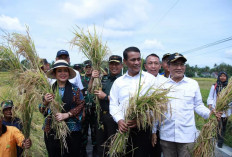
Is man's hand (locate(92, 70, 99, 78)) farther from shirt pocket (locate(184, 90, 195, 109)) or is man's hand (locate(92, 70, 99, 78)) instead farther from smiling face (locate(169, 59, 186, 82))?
shirt pocket (locate(184, 90, 195, 109))

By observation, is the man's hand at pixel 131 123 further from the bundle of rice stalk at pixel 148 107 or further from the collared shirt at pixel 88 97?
the collared shirt at pixel 88 97

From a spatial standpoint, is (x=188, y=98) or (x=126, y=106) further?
(x=188, y=98)

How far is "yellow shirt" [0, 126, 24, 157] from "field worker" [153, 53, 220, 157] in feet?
6.62

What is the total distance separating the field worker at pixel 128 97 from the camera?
2.17 m

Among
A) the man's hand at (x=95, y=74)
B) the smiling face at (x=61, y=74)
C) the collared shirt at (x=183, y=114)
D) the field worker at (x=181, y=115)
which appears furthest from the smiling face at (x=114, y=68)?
the collared shirt at (x=183, y=114)

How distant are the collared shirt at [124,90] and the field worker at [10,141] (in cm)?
133

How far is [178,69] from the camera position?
2.40 meters

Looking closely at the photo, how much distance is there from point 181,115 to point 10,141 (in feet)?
7.70

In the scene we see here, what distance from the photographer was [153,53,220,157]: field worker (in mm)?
2307

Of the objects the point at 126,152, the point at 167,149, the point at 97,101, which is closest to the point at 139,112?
the point at 126,152

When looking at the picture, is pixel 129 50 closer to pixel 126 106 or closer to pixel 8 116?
pixel 126 106

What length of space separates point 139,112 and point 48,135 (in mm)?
1383

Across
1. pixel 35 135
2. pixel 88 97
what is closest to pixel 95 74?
pixel 88 97

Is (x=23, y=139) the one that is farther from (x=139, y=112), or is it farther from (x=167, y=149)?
(x=167, y=149)
